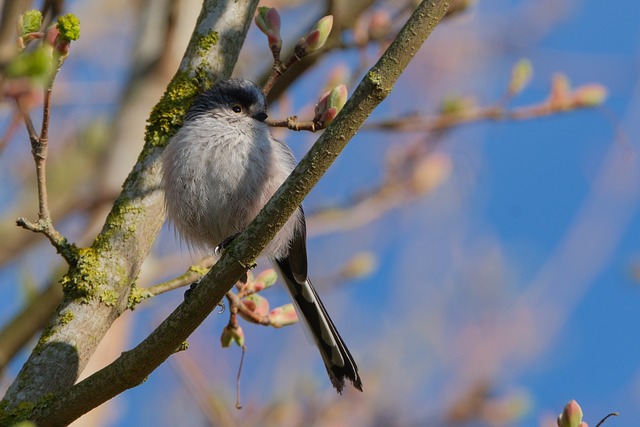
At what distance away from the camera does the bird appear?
3111 mm

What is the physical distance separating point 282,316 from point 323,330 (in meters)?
0.56

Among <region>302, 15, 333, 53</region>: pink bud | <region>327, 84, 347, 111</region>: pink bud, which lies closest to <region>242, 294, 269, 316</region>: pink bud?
<region>327, 84, 347, 111</region>: pink bud

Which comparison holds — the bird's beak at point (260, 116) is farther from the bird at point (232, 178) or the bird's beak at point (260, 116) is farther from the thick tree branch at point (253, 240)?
the thick tree branch at point (253, 240)

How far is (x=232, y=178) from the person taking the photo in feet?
10.3

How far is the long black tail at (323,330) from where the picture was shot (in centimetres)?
312

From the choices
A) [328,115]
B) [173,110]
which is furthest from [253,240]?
[173,110]

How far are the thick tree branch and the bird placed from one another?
89 centimetres

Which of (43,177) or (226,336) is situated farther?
(226,336)

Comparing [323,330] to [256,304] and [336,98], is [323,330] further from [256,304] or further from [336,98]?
[336,98]

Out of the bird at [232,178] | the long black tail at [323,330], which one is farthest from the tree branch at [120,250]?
the long black tail at [323,330]

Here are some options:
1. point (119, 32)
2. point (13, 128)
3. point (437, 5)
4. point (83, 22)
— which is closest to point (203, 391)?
point (13, 128)

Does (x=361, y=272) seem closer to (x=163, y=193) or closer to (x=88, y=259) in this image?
(x=163, y=193)

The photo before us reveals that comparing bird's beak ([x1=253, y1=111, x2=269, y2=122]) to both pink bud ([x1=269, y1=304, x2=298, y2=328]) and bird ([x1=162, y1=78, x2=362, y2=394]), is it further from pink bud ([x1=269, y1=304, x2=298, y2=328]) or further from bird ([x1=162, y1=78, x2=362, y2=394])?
pink bud ([x1=269, y1=304, x2=298, y2=328])

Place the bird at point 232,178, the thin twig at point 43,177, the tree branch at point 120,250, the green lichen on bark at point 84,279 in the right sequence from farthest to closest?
the bird at point 232,178 < the green lichen on bark at point 84,279 < the tree branch at point 120,250 < the thin twig at point 43,177
